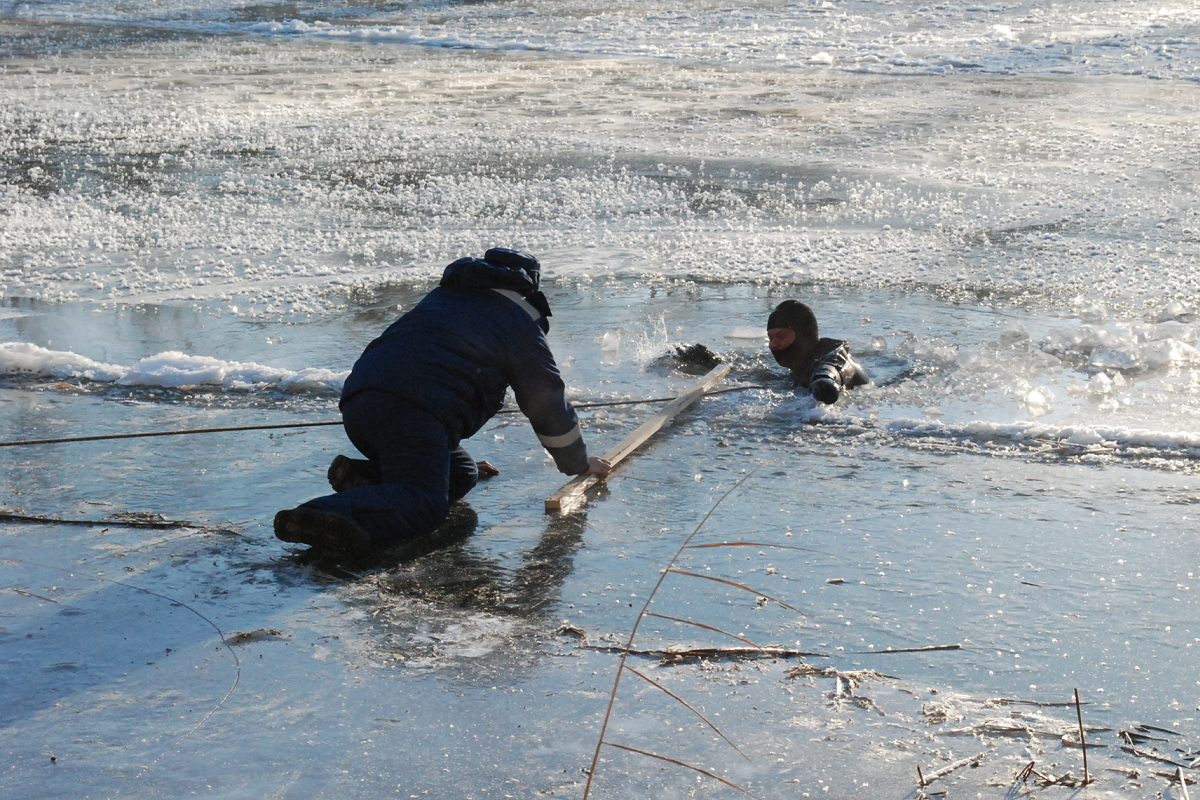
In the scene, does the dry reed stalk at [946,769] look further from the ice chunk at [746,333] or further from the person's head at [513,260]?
the ice chunk at [746,333]

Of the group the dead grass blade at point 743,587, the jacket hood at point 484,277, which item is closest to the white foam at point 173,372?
the jacket hood at point 484,277

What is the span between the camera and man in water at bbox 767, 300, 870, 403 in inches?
215

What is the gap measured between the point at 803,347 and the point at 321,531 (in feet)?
9.93

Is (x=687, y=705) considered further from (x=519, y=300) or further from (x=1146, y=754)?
(x=519, y=300)

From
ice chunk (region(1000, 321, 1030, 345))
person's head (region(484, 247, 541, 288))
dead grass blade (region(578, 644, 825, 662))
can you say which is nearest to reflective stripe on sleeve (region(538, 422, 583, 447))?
person's head (region(484, 247, 541, 288))

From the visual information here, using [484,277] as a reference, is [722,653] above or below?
below

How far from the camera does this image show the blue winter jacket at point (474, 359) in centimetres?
379

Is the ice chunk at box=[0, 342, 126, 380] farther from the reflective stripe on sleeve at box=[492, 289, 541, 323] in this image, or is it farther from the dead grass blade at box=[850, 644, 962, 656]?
the dead grass blade at box=[850, 644, 962, 656]

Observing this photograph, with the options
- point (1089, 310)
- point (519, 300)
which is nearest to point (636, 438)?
point (519, 300)

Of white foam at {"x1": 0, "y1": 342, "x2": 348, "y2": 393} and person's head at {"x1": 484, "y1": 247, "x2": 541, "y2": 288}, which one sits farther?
white foam at {"x1": 0, "y1": 342, "x2": 348, "y2": 393}

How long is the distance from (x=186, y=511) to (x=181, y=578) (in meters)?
0.64

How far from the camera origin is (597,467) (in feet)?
13.8

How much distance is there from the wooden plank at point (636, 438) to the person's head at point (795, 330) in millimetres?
323

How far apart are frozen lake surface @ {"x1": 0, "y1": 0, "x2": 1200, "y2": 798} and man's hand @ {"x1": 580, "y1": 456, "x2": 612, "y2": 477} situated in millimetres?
96
